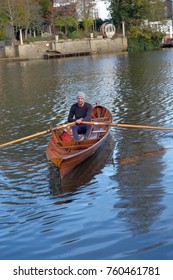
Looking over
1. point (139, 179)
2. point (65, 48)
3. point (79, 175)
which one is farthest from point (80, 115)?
point (65, 48)

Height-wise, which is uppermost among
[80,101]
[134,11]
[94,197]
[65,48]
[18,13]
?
[18,13]

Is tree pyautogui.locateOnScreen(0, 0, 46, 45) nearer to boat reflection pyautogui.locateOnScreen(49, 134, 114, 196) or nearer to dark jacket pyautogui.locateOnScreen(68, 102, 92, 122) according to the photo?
dark jacket pyautogui.locateOnScreen(68, 102, 92, 122)

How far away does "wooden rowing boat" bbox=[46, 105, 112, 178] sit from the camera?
38.8ft

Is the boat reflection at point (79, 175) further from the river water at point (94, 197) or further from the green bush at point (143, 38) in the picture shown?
the green bush at point (143, 38)

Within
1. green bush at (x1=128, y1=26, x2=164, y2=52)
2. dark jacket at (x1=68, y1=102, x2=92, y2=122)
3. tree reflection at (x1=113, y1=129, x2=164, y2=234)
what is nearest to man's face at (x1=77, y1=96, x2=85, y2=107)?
dark jacket at (x1=68, y1=102, x2=92, y2=122)

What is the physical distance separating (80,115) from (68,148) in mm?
1675

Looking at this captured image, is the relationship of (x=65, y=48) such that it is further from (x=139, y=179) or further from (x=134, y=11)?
(x=139, y=179)

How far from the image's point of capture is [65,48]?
75062 mm

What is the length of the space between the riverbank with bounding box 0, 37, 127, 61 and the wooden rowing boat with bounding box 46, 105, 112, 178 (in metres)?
58.5

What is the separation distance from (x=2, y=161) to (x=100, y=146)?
3.03m

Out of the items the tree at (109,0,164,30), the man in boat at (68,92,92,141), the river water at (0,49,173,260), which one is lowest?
the river water at (0,49,173,260)

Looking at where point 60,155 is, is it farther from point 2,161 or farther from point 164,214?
point 164,214

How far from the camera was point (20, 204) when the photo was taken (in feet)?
33.9

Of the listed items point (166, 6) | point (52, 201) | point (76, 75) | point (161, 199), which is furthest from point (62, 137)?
point (166, 6)
